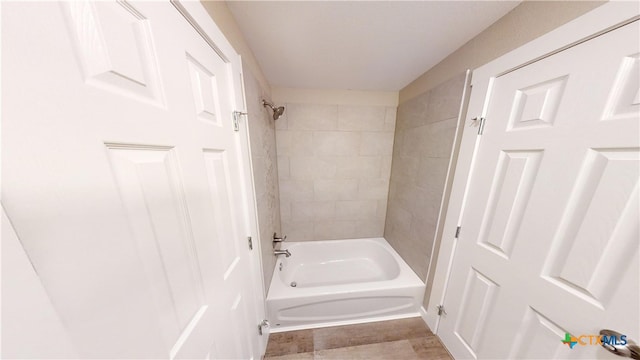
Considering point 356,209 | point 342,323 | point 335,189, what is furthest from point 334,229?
point 342,323

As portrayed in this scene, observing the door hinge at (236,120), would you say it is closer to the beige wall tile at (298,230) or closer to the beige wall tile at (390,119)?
the beige wall tile at (298,230)

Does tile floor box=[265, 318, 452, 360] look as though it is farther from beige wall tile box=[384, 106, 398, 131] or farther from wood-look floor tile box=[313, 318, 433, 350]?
beige wall tile box=[384, 106, 398, 131]

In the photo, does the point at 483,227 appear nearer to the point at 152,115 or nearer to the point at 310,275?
the point at 152,115

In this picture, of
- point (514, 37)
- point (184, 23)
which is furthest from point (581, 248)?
point (184, 23)

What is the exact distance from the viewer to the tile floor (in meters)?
1.29

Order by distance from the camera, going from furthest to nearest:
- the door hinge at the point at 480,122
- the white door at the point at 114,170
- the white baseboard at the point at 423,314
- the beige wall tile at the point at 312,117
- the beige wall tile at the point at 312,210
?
1. the beige wall tile at the point at 312,210
2. the beige wall tile at the point at 312,117
3. the white baseboard at the point at 423,314
4. the door hinge at the point at 480,122
5. the white door at the point at 114,170

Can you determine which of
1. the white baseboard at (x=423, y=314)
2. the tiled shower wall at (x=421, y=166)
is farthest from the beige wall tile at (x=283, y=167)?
the white baseboard at (x=423, y=314)

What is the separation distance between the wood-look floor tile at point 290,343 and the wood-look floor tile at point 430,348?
31.0 inches

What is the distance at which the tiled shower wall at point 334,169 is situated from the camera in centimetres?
188

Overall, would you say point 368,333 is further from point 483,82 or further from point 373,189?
point 483,82

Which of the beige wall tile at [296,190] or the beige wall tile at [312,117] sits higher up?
the beige wall tile at [312,117]

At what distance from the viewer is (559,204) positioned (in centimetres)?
71

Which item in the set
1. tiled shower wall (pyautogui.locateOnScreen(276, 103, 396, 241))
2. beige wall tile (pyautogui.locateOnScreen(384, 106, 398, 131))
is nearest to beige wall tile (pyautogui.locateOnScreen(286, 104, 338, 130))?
tiled shower wall (pyautogui.locateOnScreen(276, 103, 396, 241))

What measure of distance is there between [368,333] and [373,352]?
128mm
